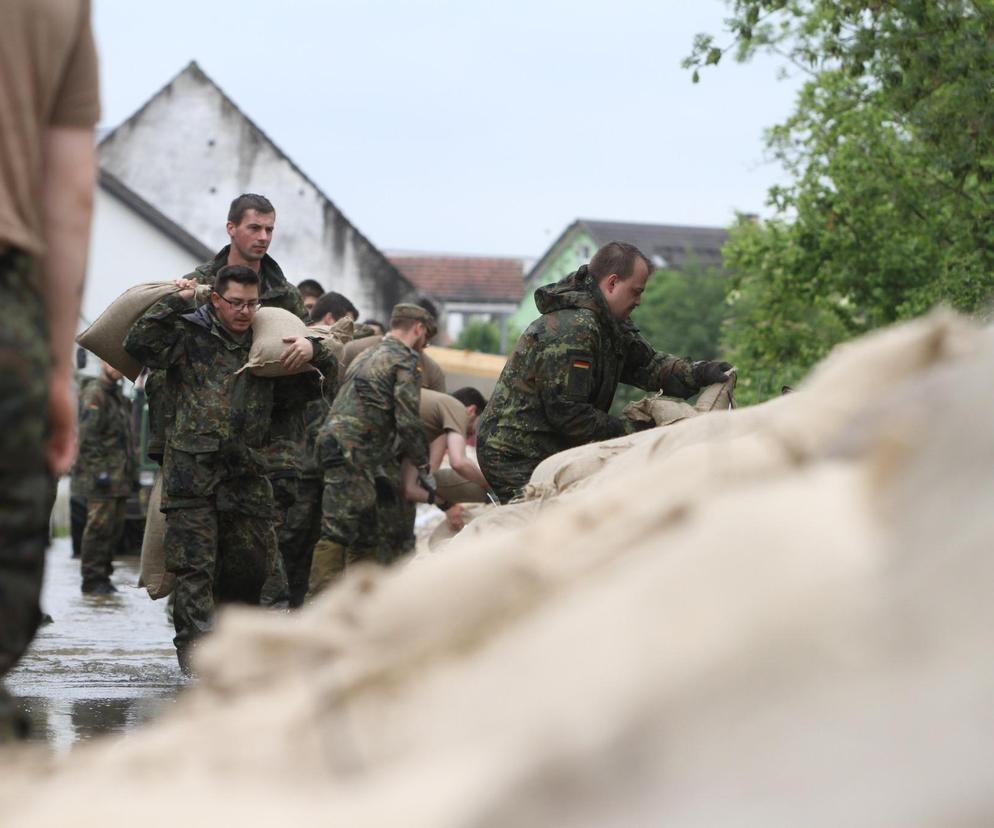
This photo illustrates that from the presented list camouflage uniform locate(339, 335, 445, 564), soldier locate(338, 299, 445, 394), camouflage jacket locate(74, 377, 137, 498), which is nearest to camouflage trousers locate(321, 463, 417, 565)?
camouflage uniform locate(339, 335, 445, 564)

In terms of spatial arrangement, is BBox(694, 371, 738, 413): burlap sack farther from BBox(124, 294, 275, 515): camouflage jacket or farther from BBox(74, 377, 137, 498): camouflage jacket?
BBox(74, 377, 137, 498): camouflage jacket

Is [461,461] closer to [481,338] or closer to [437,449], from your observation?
[437,449]

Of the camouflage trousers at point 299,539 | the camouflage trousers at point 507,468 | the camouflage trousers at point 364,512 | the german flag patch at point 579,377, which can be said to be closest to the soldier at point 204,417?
the camouflage trousers at point 507,468

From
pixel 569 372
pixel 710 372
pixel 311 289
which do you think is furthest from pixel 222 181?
pixel 569 372

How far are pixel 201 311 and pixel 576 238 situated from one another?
77.5 m

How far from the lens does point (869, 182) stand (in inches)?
899

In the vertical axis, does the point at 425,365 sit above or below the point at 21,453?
below

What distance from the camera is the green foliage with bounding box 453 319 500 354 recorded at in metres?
59.8

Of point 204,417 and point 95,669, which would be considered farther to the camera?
point 95,669

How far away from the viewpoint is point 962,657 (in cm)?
277

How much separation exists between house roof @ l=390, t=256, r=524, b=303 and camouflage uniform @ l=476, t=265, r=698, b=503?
5802 centimetres

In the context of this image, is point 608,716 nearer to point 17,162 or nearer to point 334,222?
point 17,162

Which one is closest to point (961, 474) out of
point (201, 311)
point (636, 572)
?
point (636, 572)

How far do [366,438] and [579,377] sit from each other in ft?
12.1
